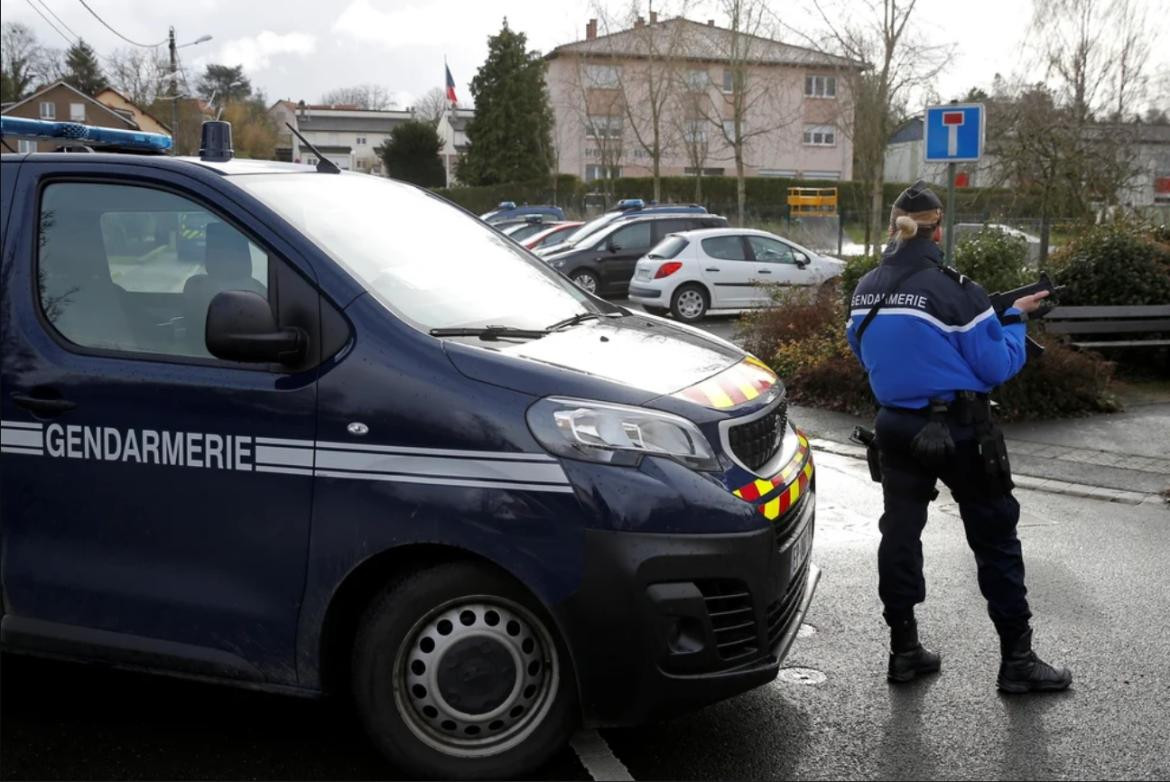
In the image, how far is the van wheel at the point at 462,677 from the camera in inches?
137

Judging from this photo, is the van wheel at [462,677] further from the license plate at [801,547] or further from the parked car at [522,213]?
the parked car at [522,213]

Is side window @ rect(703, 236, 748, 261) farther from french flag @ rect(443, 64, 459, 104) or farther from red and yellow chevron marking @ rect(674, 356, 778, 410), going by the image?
french flag @ rect(443, 64, 459, 104)

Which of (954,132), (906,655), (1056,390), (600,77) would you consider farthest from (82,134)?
(600,77)

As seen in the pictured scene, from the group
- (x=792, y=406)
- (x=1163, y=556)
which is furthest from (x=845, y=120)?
(x=1163, y=556)

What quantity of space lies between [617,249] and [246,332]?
18.8m

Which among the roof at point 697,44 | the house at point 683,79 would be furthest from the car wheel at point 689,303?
the roof at point 697,44

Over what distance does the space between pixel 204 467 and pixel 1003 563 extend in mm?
2816

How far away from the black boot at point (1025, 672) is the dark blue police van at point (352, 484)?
→ 3.34 feet

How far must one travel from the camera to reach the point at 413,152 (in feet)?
225

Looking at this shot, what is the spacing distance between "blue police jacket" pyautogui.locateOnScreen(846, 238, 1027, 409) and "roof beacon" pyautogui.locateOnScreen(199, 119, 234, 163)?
2432 mm

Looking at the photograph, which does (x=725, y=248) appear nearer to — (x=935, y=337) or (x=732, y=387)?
(x=935, y=337)

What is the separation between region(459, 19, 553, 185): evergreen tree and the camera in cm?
6231

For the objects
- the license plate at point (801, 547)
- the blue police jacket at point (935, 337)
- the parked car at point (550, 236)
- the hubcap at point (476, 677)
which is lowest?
the hubcap at point (476, 677)

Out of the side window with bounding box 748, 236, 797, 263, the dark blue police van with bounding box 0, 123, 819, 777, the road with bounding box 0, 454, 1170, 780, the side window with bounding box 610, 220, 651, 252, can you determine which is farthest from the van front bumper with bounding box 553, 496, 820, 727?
the side window with bounding box 610, 220, 651, 252
